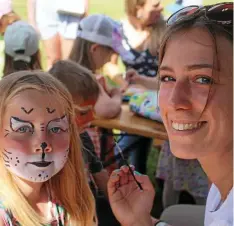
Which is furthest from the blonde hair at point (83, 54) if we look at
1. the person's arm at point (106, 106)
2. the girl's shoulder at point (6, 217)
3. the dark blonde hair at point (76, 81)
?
the girl's shoulder at point (6, 217)

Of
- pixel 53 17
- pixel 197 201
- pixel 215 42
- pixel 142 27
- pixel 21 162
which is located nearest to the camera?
pixel 215 42

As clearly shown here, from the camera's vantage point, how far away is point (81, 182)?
161 cm

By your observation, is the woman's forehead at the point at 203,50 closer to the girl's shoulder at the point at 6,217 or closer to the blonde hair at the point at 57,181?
the blonde hair at the point at 57,181

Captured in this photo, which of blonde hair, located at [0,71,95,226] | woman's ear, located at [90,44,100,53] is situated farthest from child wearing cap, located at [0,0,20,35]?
blonde hair, located at [0,71,95,226]

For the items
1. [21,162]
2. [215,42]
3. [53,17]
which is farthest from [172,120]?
[53,17]

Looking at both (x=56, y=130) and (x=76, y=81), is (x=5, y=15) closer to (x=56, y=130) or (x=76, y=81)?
(x=76, y=81)

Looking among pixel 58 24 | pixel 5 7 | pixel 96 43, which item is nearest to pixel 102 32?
pixel 96 43

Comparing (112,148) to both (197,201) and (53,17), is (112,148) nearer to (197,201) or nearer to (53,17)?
(197,201)

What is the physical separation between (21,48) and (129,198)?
1695 mm

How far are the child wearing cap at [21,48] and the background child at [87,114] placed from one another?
623mm

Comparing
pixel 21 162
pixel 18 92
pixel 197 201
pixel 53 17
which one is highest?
pixel 18 92

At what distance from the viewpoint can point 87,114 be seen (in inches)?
87.0

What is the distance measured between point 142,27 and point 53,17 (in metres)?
1.07

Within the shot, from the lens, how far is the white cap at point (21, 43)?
112 inches
